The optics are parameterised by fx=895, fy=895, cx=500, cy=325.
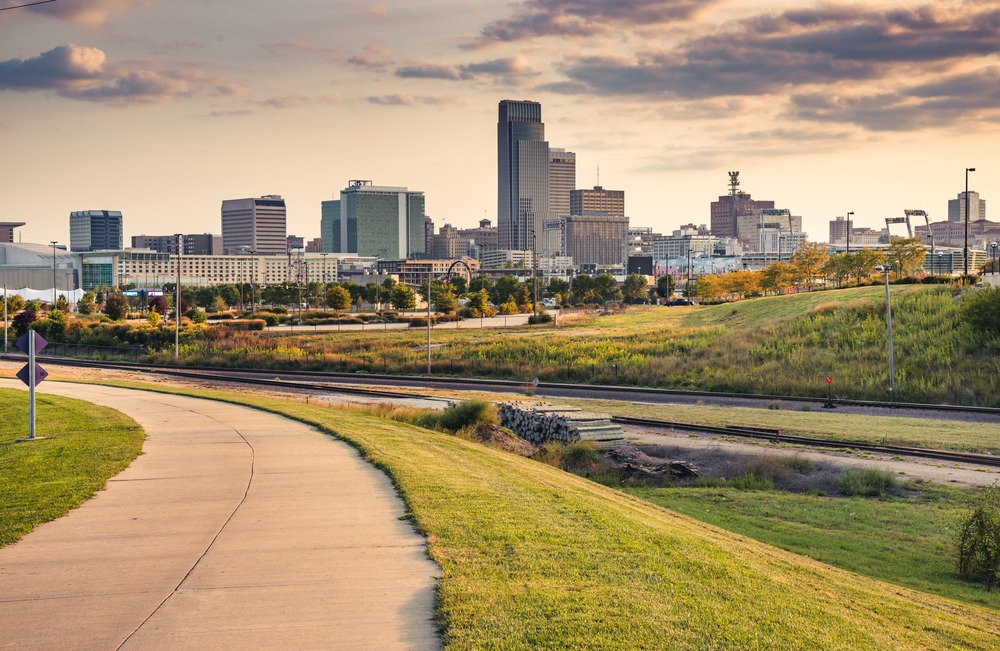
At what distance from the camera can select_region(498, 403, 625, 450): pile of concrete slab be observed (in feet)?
99.7

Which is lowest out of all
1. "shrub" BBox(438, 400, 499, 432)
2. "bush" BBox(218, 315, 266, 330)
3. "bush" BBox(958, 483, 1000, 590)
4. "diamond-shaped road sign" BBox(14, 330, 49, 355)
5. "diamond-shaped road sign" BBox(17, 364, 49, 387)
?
"bush" BBox(958, 483, 1000, 590)

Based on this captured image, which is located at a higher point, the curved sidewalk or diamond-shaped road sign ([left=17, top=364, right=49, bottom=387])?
diamond-shaped road sign ([left=17, top=364, right=49, bottom=387])

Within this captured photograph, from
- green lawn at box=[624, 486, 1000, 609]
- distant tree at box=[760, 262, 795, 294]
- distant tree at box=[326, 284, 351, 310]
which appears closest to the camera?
green lawn at box=[624, 486, 1000, 609]

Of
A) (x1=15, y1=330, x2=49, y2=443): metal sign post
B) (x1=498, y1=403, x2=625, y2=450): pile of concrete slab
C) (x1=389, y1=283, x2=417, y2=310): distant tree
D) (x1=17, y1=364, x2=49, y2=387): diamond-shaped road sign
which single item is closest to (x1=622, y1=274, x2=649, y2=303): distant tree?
(x1=389, y1=283, x2=417, y2=310): distant tree

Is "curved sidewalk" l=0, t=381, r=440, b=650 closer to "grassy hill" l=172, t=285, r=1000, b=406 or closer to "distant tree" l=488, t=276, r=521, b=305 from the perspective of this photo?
"grassy hill" l=172, t=285, r=1000, b=406

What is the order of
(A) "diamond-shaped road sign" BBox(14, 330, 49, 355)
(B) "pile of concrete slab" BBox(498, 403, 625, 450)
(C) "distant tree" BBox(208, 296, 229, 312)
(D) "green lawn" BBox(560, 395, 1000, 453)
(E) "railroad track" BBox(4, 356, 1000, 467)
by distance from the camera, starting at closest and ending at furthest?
(A) "diamond-shaped road sign" BBox(14, 330, 49, 355) < (E) "railroad track" BBox(4, 356, 1000, 467) < (B) "pile of concrete slab" BBox(498, 403, 625, 450) < (D) "green lawn" BBox(560, 395, 1000, 453) < (C) "distant tree" BBox(208, 296, 229, 312)

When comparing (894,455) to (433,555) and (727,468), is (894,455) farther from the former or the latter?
(433,555)

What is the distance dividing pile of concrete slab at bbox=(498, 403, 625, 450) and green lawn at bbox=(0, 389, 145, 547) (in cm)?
1330

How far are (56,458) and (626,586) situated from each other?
43.9 feet

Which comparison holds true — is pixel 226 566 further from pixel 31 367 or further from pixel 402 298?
pixel 402 298

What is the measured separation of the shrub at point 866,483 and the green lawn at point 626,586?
8.98m

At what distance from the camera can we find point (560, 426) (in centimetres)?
3088

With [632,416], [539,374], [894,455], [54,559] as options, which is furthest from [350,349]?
[54,559]

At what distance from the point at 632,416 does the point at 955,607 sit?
995 inches
